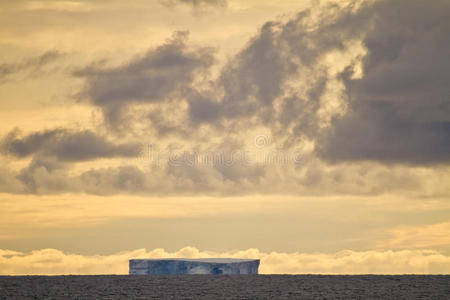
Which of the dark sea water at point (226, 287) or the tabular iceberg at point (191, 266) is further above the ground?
the tabular iceberg at point (191, 266)

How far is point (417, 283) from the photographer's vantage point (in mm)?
30172

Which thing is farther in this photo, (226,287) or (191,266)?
(191,266)

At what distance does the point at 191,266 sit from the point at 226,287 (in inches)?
1175

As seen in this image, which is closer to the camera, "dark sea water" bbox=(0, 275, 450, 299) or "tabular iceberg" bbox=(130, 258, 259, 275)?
"dark sea water" bbox=(0, 275, 450, 299)

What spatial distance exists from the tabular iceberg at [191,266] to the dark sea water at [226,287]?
2538 cm

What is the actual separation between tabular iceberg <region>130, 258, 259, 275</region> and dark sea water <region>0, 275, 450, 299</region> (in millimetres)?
25379

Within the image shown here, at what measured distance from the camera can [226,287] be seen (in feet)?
97.4

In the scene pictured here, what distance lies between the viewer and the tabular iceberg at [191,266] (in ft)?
189

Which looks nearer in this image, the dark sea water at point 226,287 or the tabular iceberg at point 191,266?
the dark sea water at point 226,287

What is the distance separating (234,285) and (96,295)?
589 cm

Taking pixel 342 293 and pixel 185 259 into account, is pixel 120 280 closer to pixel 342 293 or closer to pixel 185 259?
pixel 342 293

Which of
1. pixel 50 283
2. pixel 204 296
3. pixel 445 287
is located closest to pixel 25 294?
pixel 50 283

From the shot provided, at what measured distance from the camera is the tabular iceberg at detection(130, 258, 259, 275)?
2274 inches

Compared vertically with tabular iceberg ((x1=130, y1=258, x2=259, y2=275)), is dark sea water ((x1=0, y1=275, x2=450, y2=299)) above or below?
below
